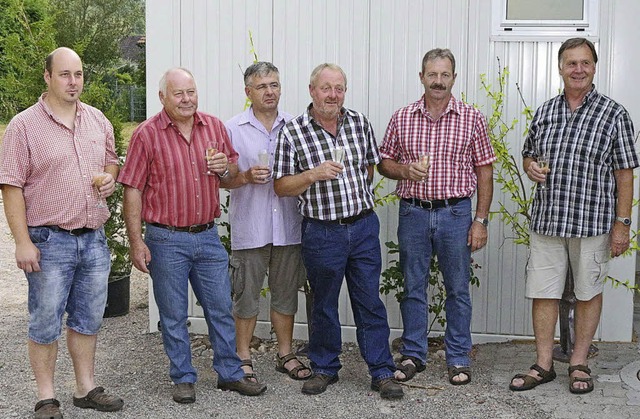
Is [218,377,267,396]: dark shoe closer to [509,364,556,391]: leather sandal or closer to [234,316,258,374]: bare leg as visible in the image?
[234,316,258,374]: bare leg

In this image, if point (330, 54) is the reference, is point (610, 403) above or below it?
below

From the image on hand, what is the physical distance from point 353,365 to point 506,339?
3.90 ft

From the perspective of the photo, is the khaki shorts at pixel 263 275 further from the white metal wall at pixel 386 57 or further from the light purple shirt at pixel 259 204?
the white metal wall at pixel 386 57

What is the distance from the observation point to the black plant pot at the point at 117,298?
7.43m

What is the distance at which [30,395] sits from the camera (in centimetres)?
534

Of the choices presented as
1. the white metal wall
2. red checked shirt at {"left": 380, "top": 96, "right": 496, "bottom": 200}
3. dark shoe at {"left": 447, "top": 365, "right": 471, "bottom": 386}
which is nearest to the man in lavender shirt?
red checked shirt at {"left": 380, "top": 96, "right": 496, "bottom": 200}

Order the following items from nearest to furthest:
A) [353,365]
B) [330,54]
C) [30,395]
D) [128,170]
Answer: [128,170] < [30,395] < [353,365] < [330,54]

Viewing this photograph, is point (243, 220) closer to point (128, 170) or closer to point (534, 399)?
point (128, 170)

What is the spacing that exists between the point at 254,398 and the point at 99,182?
152 centimetres

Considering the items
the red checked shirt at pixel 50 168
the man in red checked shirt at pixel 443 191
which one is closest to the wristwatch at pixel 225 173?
the red checked shirt at pixel 50 168

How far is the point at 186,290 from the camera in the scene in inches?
203

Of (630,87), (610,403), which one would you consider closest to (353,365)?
(610,403)

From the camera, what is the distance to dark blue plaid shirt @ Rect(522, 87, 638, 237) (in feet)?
16.4

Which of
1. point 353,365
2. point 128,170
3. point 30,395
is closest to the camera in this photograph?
point 128,170
